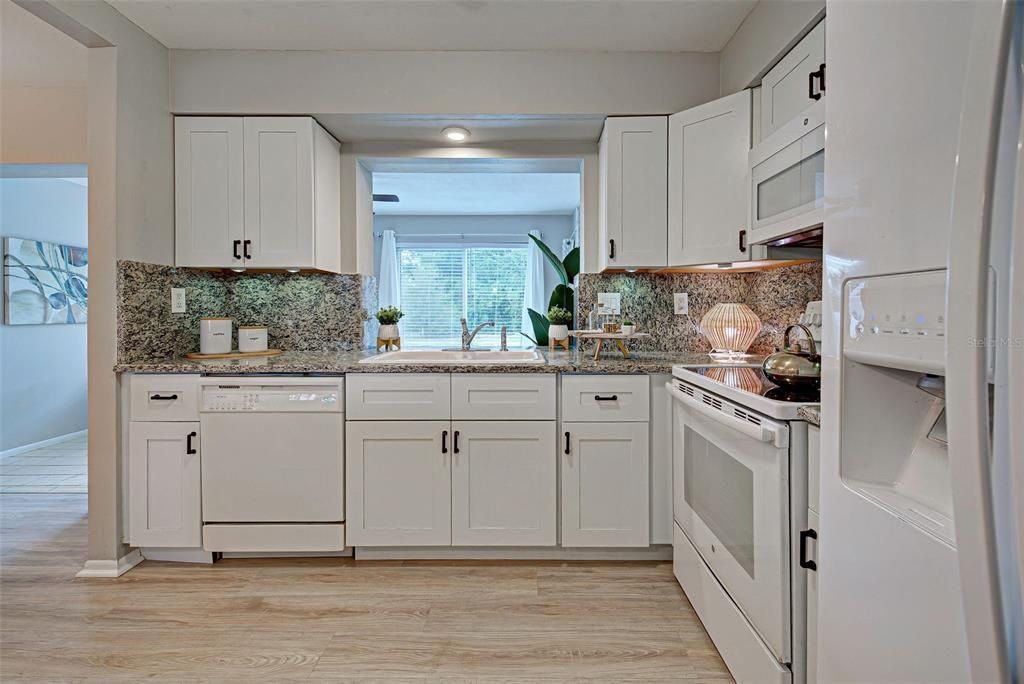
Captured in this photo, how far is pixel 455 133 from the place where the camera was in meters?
2.86

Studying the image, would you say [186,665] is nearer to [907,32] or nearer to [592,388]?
[592,388]

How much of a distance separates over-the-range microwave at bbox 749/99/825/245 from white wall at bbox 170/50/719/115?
69cm

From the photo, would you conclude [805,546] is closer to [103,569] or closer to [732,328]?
[732,328]

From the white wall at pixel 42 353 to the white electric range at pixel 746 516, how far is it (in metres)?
5.17

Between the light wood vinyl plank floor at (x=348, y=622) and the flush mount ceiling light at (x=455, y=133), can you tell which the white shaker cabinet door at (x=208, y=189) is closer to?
the flush mount ceiling light at (x=455, y=133)

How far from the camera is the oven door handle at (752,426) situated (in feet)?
4.28

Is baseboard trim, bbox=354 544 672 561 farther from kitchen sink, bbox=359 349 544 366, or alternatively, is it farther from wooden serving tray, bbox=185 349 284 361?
wooden serving tray, bbox=185 349 284 361

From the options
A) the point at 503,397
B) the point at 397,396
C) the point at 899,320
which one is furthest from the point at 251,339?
the point at 899,320

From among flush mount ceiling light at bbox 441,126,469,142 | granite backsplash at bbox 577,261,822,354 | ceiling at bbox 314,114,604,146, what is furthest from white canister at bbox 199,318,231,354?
granite backsplash at bbox 577,261,822,354

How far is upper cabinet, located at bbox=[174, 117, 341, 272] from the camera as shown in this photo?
105 inches

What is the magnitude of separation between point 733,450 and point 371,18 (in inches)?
88.4

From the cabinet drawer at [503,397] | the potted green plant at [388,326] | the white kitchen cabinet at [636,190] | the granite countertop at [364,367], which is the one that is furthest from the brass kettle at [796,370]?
the potted green plant at [388,326]

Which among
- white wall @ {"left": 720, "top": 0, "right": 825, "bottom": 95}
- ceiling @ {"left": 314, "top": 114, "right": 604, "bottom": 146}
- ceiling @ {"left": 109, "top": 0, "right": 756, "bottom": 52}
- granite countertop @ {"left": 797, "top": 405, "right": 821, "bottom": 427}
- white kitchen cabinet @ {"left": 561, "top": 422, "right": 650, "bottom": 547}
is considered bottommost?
white kitchen cabinet @ {"left": 561, "top": 422, "right": 650, "bottom": 547}

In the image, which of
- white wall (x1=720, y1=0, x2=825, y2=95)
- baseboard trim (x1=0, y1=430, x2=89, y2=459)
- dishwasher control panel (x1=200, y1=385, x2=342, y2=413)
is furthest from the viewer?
baseboard trim (x1=0, y1=430, x2=89, y2=459)
